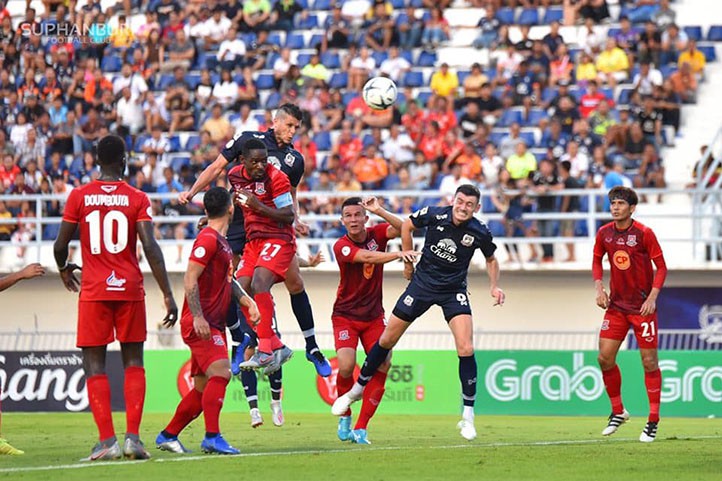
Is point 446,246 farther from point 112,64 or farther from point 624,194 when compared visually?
point 112,64

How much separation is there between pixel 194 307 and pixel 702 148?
16.0 meters

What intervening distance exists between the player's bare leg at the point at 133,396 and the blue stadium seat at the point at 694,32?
748 inches

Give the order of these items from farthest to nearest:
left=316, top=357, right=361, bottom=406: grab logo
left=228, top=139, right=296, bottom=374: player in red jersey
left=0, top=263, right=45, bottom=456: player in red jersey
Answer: left=316, top=357, right=361, bottom=406: grab logo < left=228, top=139, right=296, bottom=374: player in red jersey < left=0, top=263, right=45, bottom=456: player in red jersey

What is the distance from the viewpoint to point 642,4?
2805 cm

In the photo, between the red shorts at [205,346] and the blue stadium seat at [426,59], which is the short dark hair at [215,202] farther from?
the blue stadium seat at [426,59]

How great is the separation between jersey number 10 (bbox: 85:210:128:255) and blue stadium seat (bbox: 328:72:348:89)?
58.7 feet

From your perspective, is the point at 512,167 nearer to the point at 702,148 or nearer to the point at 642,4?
the point at 702,148

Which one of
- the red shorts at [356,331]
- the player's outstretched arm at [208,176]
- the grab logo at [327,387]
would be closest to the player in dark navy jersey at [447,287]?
the red shorts at [356,331]

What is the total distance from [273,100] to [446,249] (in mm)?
15483

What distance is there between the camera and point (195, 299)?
457 inches

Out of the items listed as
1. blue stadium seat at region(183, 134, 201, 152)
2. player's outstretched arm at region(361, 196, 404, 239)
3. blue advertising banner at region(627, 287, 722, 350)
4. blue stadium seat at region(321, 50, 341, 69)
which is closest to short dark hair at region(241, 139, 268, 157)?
player's outstretched arm at region(361, 196, 404, 239)

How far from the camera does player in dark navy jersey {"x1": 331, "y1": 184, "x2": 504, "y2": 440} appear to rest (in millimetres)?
14016

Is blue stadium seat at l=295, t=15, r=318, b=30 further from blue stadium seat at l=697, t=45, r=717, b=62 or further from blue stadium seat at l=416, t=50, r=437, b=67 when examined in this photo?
blue stadium seat at l=697, t=45, r=717, b=62

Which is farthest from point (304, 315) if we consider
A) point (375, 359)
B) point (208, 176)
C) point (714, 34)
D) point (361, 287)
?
point (714, 34)
